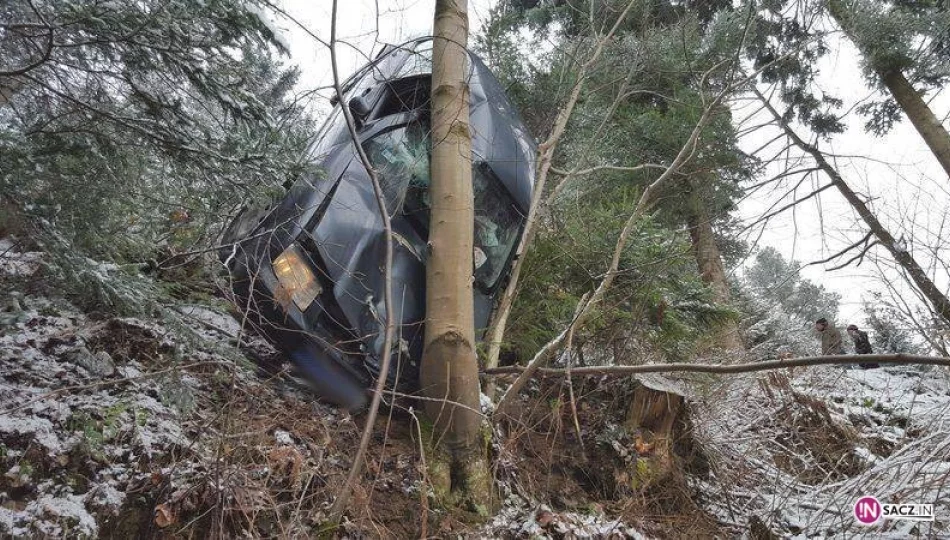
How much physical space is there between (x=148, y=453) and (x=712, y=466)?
12.8 feet

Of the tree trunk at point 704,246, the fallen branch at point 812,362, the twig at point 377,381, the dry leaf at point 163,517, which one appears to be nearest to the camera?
the twig at point 377,381

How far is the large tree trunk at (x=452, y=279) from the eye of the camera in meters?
2.72

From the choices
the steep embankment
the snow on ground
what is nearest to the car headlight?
the steep embankment

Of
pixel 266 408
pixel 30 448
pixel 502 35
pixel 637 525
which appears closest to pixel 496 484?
pixel 637 525

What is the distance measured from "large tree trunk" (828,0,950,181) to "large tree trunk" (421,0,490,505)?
692cm

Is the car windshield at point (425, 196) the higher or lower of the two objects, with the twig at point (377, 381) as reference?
higher

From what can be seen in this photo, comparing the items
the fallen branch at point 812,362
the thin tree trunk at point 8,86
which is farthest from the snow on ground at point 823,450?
the thin tree trunk at point 8,86

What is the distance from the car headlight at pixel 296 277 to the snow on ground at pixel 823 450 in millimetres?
3251

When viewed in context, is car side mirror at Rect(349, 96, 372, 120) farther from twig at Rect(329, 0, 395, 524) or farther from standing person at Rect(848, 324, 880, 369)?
standing person at Rect(848, 324, 880, 369)

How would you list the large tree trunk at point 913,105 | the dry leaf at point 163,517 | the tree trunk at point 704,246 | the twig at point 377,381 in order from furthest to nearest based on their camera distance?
1. the tree trunk at point 704,246
2. the large tree trunk at point 913,105
3. the dry leaf at point 163,517
4. the twig at point 377,381

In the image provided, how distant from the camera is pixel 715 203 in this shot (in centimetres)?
873

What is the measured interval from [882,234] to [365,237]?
471 centimetres

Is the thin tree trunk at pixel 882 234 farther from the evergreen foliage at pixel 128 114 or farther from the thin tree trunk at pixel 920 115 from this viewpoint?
the evergreen foliage at pixel 128 114

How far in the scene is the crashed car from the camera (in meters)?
3.16
